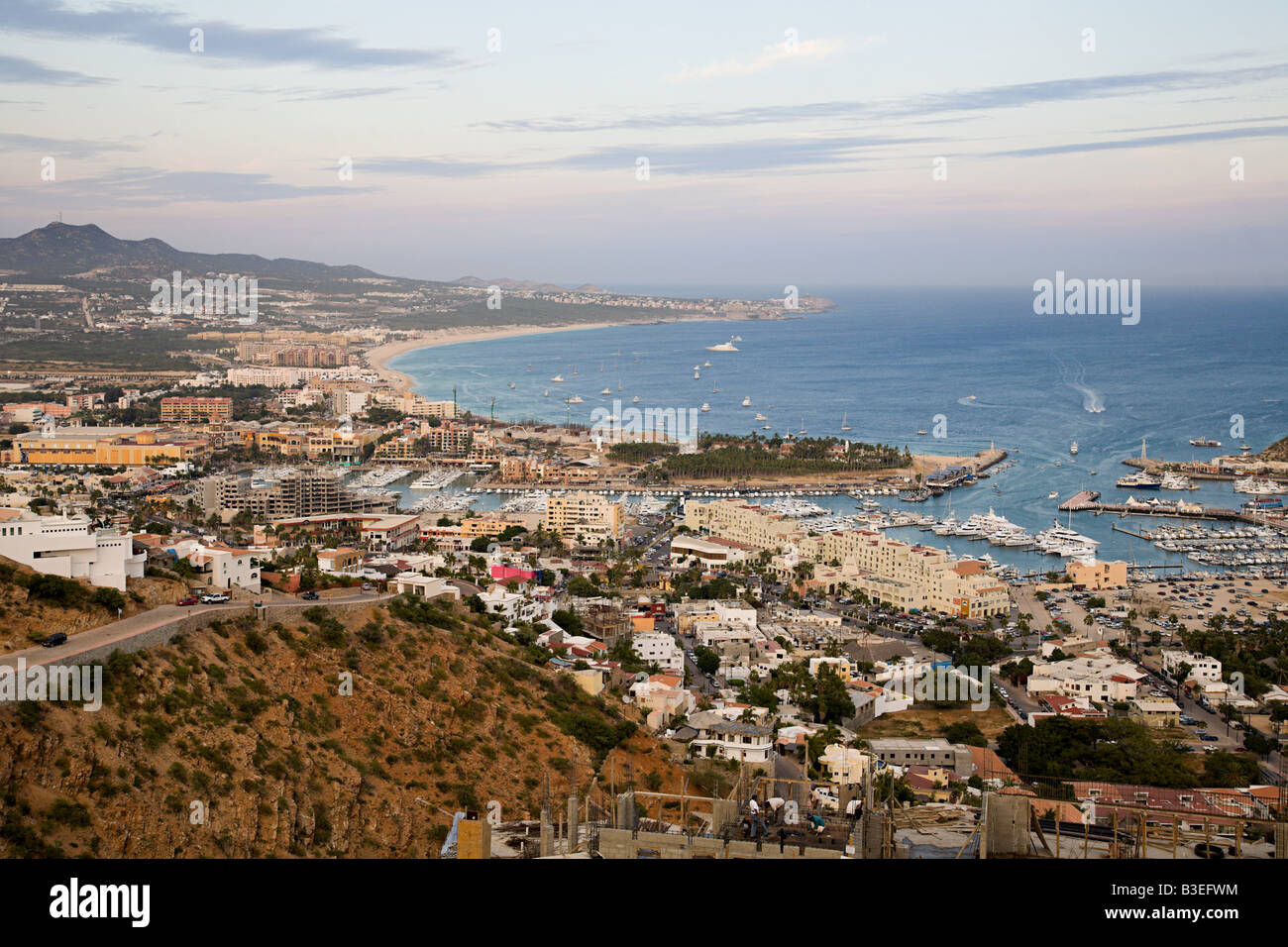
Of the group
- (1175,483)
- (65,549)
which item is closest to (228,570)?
(65,549)

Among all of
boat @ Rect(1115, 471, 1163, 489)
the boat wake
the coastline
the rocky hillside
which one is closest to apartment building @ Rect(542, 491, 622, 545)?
boat @ Rect(1115, 471, 1163, 489)

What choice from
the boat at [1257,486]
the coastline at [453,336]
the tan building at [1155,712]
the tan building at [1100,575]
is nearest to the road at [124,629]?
the tan building at [1155,712]

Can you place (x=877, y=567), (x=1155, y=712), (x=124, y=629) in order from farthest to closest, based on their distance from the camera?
(x=877, y=567) → (x=1155, y=712) → (x=124, y=629)

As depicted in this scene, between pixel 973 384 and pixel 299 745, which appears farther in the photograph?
pixel 973 384

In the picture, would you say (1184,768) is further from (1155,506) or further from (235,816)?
(1155,506)

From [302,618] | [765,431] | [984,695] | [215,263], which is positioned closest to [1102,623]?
[984,695]

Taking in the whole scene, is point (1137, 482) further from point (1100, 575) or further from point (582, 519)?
point (582, 519)

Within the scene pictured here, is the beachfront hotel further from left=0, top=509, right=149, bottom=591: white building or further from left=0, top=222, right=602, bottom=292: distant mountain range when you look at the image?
left=0, top=222, right=602, bottom=292: distant mountain range
